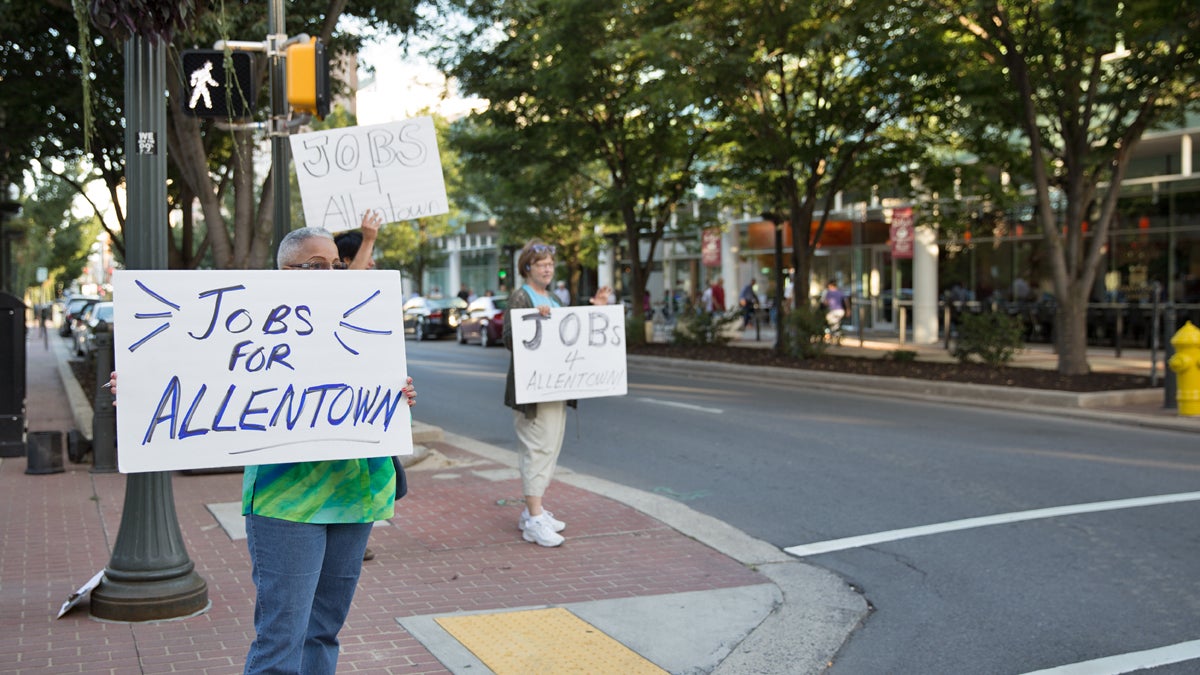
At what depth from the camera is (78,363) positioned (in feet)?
81.8

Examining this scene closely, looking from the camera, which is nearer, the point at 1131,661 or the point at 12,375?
the point at 1131,661

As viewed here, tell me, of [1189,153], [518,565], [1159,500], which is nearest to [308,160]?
[518,565]

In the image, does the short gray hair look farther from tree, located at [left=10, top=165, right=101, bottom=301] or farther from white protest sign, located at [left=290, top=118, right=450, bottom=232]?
tree, located at [left=10, top=165, right=101, bottom=301]

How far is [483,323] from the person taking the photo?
110ft

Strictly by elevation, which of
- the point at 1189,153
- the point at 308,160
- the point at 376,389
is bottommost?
the point at 376,389

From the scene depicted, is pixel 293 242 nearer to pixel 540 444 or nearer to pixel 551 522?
pixel 540 444

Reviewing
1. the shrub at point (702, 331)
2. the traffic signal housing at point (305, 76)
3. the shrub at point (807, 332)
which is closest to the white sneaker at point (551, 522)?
the traffic signal housing at point (305, 76)

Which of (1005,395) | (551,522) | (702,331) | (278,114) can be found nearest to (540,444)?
(551,522)

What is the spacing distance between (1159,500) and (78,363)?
895 inches

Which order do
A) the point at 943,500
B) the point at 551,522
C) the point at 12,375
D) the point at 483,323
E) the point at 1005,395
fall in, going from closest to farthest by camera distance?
1. the point at 551,522
2. the point at 12,375
3. the point at 943,500
4. the point at 1005,395
5. the point at 483,323

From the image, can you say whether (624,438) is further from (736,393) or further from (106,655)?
(106,655)

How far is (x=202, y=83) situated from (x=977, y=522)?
5889mm

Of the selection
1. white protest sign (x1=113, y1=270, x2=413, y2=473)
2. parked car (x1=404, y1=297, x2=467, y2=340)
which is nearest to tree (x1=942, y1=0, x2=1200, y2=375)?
white protest sign (x1=113, y1=270, x2=413, y2=473)

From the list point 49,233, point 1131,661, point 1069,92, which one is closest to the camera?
point 1131,661
